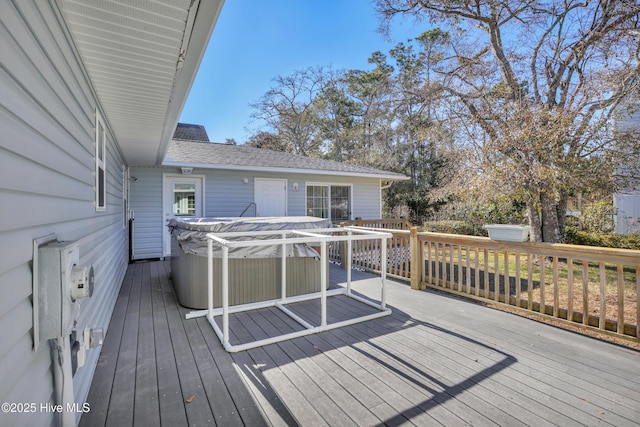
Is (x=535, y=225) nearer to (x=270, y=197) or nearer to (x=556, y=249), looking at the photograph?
(x=556, y=249)

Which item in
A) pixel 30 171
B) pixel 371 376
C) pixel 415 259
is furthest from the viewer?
pixel 415 259

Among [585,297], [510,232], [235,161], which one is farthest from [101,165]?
[585,297]

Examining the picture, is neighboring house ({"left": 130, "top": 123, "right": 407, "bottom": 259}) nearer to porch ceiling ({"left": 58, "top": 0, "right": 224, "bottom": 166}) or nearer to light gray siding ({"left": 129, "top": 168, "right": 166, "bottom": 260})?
light gray siding ({"left": 129, "top": 168, "right": 166, "bottom": 260})

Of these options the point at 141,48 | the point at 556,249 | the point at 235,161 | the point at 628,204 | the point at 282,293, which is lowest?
the point at 282,293

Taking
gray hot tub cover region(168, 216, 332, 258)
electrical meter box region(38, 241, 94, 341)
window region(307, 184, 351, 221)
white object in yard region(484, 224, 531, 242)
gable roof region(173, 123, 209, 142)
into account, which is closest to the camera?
electrical meter box region(38, 241, 94, 341)

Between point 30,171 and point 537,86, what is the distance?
864 cm

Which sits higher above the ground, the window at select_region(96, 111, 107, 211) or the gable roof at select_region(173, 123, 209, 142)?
the gable roof at select_region(173, 123, 209, 142)

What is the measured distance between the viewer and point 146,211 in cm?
742

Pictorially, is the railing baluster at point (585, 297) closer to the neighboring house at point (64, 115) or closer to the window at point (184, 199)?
the neighboring house at point (64, 115)

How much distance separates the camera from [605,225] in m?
9.02

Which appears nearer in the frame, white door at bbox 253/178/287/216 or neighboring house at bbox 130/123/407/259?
neighboring house at bbox 130/123/407/259

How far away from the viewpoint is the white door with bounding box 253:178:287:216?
8.51 metres

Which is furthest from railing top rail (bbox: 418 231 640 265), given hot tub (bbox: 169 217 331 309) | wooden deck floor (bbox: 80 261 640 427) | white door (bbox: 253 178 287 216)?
white door (bbox: 253 178 287 216)

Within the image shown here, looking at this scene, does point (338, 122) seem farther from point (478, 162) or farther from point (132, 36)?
point (132, 36)
